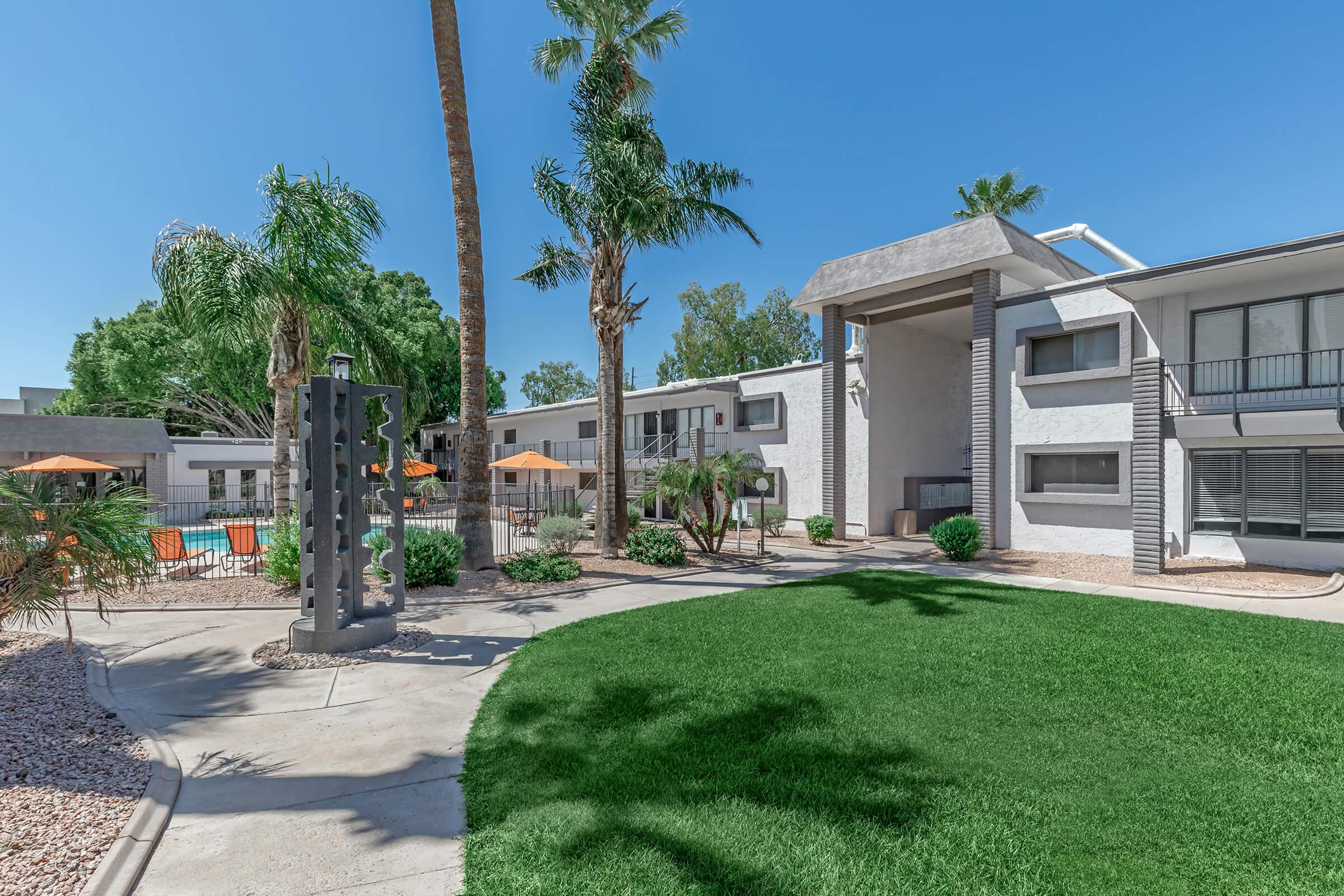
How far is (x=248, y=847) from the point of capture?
3.74 meters

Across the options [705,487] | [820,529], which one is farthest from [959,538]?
[705,487]

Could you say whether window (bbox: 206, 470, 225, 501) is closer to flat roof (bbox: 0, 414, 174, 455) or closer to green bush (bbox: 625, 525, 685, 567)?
flat roof (bbox: 0, 414, 174, 455)

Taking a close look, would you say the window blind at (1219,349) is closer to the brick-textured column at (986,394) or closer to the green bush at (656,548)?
the brick-textured column at (986,394)

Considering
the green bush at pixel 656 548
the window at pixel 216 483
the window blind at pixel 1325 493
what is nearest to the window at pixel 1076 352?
the window blind at pixel 1325 493

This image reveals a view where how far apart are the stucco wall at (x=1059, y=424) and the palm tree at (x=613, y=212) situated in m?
8.40

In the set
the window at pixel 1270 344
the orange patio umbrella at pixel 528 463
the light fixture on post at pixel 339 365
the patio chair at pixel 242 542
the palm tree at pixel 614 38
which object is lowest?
the patio chair at pixel 242 542

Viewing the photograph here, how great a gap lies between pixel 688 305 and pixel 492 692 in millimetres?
38234

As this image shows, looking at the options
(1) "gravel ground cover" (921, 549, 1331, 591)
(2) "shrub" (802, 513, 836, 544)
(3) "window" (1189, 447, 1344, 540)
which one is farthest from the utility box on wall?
(3) "window" (1189, 447, 1344, 540)

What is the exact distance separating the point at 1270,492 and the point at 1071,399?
4.31m

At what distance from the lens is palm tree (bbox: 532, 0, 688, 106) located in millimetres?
15266

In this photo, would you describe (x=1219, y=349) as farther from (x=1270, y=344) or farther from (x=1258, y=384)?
(x=1258, y=384)

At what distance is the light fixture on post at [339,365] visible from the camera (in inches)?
300

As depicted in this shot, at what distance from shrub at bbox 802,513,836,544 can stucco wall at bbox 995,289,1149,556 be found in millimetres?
Result: 4537

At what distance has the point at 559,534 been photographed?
49.5 ft
